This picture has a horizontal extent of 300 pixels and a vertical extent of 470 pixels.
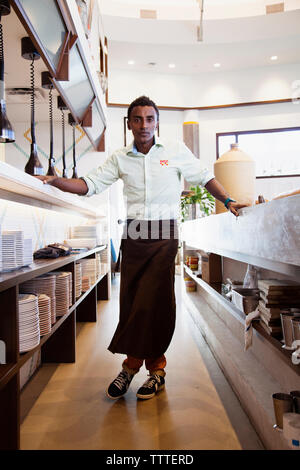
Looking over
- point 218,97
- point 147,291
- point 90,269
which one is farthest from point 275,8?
point 147,291

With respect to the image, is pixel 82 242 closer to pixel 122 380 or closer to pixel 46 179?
pixel 46 179

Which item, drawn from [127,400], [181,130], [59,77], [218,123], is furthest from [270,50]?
[127,400]

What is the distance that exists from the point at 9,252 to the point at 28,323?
301mm

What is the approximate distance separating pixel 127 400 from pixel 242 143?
24.4 ft

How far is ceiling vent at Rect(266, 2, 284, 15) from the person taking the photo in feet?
19.8

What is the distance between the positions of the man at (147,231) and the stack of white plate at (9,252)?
489 millimetres

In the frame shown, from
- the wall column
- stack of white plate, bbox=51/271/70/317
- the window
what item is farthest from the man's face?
the window

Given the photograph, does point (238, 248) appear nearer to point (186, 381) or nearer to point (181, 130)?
point (186, 381)

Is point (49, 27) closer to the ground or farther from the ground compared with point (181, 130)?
closer to the ground

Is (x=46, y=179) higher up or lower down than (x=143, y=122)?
lower down

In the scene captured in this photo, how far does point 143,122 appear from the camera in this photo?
6.32ft

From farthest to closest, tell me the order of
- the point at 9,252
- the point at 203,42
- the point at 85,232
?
1. the point at 203,42
2. the point at 85,232
3. the point at 9,252

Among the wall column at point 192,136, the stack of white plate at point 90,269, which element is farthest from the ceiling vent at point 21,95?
the wall column at point 192,136

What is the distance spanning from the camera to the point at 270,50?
7.25 metres
